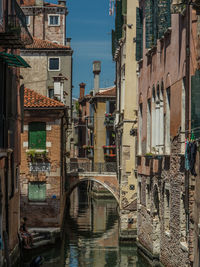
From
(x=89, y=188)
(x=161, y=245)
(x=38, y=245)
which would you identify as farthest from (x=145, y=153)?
(x=89, y=188)

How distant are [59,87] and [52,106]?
8126 mm

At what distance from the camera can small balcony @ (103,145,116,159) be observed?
166 ft

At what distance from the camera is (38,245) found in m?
26.8

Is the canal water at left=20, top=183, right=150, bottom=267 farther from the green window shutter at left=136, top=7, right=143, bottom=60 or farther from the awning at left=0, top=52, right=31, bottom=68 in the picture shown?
the awning at left=0, top=52, right=31, bottom=68

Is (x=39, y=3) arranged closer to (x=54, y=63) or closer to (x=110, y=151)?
(x=54, y=63)

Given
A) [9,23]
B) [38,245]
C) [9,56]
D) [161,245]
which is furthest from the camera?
[38,245]

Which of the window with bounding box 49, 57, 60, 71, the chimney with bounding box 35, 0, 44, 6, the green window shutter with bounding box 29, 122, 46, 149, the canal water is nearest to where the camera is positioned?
the canal water

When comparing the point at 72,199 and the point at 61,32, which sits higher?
the point at 61,32

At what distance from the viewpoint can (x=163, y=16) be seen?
66.9 feet

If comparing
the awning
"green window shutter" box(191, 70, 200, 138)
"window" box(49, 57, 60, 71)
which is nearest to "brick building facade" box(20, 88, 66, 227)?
the awning

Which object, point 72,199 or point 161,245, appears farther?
point 72,199

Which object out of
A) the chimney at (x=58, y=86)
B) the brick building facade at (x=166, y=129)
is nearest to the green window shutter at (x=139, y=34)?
the brick building facade at (x=166, y=129)

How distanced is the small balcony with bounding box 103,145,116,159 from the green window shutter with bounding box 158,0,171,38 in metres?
29.8

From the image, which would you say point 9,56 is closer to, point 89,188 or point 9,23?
point 9,23
